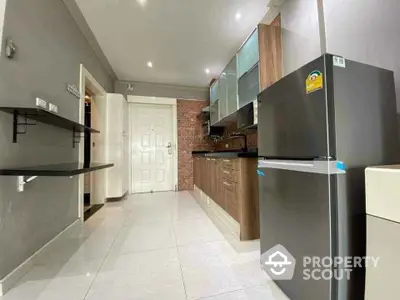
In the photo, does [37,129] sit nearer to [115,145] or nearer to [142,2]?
[142,2]

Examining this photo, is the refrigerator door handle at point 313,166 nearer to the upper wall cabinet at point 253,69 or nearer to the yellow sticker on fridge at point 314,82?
the yellow sticker on fridge at point 314,82

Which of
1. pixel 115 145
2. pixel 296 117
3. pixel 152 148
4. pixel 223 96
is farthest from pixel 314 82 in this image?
pixel 152 148

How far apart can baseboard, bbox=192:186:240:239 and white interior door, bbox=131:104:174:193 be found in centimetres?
139

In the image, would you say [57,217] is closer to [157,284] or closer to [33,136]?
[33,136]

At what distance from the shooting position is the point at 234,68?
3.14 metres

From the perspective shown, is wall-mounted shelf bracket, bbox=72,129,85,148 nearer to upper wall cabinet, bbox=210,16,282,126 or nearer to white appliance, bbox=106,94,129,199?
white appliance, bbox=106,94,129,199

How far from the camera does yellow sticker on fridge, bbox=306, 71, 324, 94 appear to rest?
96 centimetres

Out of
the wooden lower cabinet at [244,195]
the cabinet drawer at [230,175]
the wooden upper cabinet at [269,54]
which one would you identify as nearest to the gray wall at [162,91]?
the wooden upper cabinet at [269,54]

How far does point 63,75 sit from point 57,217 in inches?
62.0

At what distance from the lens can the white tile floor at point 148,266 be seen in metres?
1.29

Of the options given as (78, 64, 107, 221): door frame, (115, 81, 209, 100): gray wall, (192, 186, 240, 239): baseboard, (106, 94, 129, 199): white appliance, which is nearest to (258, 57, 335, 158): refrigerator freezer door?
(192, 186, 240, 239): baseboard

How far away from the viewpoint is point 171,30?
2.77 m

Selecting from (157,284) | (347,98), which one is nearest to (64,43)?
(157,284)

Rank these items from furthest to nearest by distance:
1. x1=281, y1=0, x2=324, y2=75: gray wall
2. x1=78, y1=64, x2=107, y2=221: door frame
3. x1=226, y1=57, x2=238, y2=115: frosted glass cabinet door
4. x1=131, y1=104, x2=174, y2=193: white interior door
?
x1=131, y1=104, x2=174, y2=193: white interior door
x1=226, y1=57, x2=238, y2=115: frosted glass cabinet door
x1=78, y1=64, x2=107, y2=221: door frame
x1=281, y1=0, x2=324, y2=75: gray wall
